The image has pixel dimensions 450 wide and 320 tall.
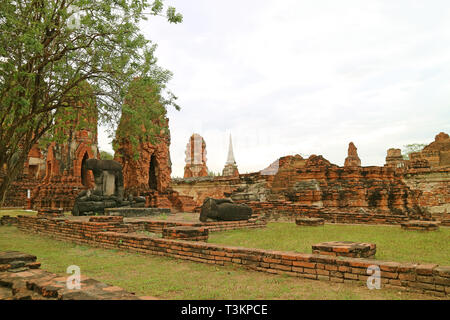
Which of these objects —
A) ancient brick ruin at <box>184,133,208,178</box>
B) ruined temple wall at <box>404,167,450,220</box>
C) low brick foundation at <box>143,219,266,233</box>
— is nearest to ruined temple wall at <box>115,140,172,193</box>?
low brick foundation at <box>143,219,266,233</box>

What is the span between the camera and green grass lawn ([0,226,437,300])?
3020mm

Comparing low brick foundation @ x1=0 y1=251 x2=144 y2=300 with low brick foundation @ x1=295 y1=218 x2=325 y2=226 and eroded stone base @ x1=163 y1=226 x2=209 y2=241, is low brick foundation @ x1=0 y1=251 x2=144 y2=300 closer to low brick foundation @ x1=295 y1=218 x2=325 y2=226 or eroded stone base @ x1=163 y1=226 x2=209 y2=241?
eroded stone base @ x1=163 y1=226 x2=209 y2=241

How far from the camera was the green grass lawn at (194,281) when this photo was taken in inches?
119

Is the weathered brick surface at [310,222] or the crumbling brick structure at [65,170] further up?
the crumbling brick structure at [65,170]

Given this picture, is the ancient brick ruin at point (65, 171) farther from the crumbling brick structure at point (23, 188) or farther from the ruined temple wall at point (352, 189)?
the ruined temple wall at point (352, 189)

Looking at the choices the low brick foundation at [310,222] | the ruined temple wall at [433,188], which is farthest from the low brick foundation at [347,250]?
the ruined temple wall at [433,188]

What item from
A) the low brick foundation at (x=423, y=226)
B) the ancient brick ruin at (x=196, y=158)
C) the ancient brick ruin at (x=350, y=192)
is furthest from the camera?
the ancient brick ruin at (x=196, y=158)

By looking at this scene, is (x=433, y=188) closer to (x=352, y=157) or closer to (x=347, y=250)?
(x=347, y=250)

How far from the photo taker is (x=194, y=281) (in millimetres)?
3605

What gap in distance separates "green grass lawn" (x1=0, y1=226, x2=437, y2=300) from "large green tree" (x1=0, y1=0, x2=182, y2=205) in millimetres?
2998

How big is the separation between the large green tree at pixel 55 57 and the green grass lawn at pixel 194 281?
9.84 ft

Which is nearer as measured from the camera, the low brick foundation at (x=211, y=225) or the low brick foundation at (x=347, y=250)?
the low brick foundation at (x=347, y=250)

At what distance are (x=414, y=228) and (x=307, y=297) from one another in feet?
17.0
